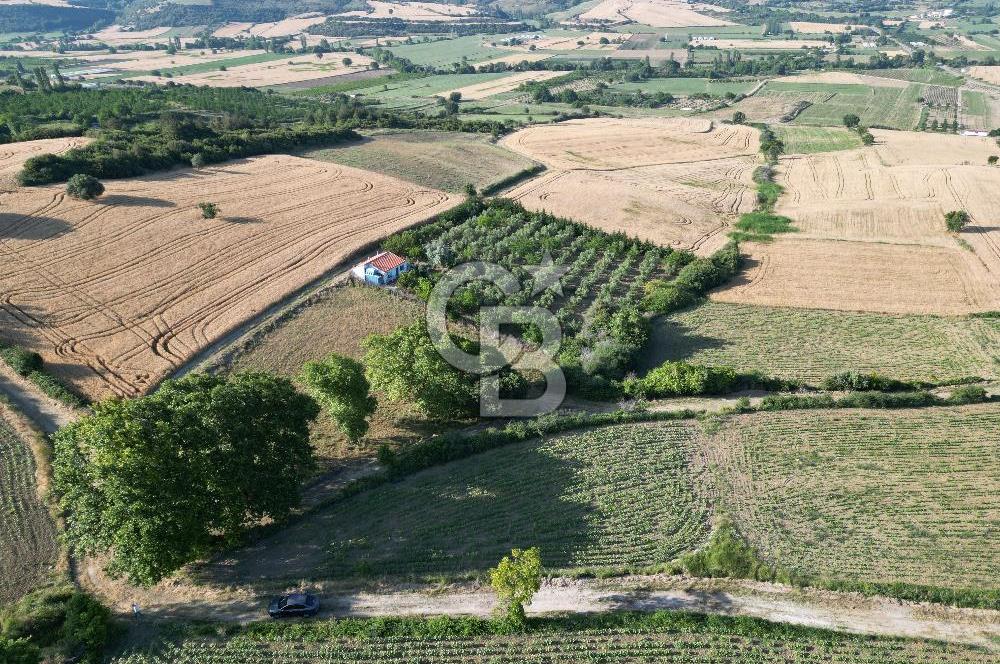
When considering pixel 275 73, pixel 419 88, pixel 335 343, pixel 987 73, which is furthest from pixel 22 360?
pixel 987 73

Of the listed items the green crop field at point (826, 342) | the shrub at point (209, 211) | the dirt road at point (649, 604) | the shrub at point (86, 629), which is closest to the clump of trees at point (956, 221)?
the green crop field at point (826, 342)

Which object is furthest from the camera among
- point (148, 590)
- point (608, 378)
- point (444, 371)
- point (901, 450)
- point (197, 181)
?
point (197, 181)

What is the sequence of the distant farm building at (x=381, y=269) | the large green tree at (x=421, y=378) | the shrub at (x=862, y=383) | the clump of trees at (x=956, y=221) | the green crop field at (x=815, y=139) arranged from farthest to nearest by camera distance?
1. the green crop field at (x=815, y=139)
2. the clump of trees at (x=956, y=221)
3. the distant farm building at (x=381, y=269)
4. the shrub at (x=862, y=383)
5. the large green tree at (x=421, y=378)

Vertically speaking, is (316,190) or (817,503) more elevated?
(316,190)

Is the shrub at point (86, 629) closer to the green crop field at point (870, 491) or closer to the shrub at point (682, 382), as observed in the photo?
the green crop field at point (870, 491)

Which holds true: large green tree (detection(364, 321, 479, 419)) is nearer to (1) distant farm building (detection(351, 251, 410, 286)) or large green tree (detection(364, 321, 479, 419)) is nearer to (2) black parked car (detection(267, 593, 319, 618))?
(2) black parked car (detection(267, 593, 319, 618))

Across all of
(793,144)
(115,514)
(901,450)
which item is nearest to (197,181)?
(115,514)

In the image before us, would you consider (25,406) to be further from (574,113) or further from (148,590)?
(574,113)
